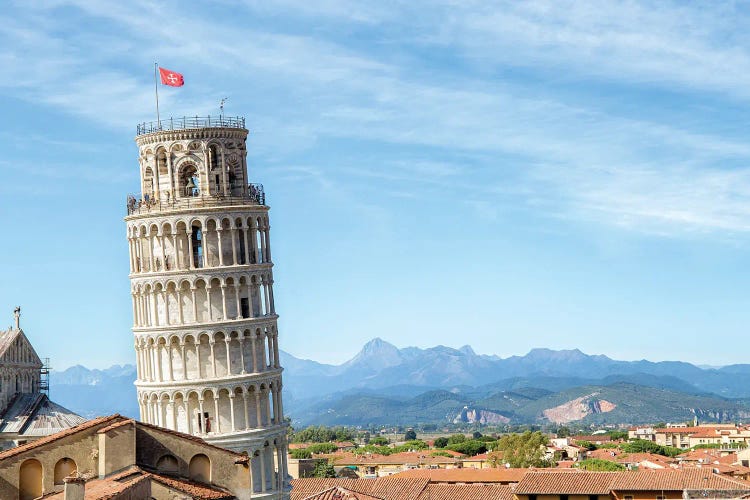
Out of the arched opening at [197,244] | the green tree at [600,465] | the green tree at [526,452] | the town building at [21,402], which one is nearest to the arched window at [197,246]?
the arched opening at [197,244]

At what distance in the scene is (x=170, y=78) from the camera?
262ft

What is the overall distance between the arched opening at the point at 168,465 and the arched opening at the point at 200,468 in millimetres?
657

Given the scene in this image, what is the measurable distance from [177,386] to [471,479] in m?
52.0

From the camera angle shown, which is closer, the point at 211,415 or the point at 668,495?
the point at 211,415

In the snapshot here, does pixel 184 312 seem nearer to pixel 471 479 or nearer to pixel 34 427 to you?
pixel 34 427

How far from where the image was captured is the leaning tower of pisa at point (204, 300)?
77.7 meters

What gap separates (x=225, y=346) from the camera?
78375 millimetres

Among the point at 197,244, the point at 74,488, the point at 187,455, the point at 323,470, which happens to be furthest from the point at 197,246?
the point at 323,470

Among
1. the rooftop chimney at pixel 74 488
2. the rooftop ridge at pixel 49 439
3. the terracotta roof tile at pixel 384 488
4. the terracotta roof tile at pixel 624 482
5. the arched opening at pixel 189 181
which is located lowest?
the terracotta roof tile at pixel 624 482

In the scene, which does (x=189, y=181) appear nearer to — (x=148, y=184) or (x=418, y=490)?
(x=148, y=184)

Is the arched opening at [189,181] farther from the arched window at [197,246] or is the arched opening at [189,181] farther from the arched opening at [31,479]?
the arched opening at [31,479]

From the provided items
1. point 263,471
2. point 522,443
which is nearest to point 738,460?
A: point 522,443

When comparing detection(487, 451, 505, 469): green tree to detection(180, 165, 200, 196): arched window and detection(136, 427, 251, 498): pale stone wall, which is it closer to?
detection(180, 165, 200, 196): arched window

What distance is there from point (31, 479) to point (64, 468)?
4.35 feet
